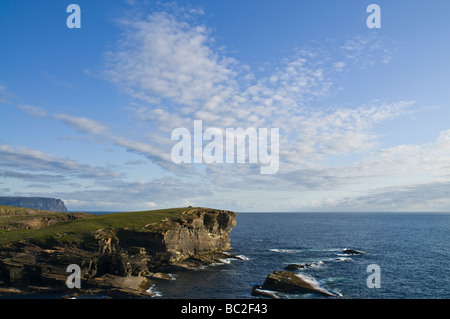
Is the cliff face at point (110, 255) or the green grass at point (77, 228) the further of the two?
the green grass at point (77, 228)

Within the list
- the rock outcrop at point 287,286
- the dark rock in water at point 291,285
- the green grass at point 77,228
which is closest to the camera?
the rock outcrop at point 287,286

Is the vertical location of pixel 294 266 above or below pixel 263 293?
below

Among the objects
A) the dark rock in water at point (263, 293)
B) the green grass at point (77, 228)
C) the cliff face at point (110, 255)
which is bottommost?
the dark rock in water at point (263, 293)

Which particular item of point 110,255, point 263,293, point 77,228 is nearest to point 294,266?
point 263,293

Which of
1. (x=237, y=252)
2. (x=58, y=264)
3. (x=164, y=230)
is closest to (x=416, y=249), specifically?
(x=237, y=252)

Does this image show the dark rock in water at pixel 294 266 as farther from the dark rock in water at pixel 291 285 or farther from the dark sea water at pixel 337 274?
the dark rock in water at pixel 291 285

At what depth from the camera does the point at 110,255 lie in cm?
5631

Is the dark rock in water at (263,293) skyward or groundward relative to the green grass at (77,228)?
groundward

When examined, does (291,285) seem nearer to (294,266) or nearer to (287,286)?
(287,286)

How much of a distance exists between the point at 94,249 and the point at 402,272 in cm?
7172

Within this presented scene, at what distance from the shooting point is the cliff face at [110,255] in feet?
163

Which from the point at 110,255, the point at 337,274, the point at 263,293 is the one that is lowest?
the point at 337,274

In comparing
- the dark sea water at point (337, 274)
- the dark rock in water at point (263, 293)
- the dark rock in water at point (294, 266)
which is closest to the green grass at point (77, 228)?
the dark sea water at point (337, 274)

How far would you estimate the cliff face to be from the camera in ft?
163
